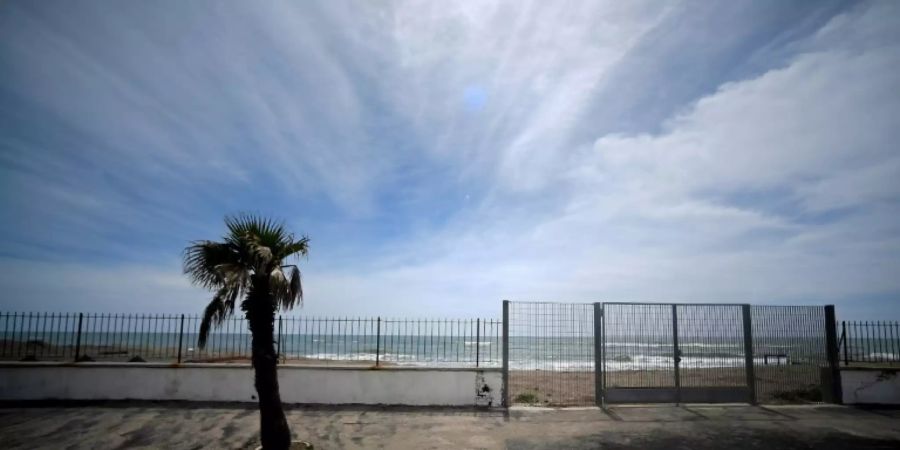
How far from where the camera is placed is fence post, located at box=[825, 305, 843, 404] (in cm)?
1254

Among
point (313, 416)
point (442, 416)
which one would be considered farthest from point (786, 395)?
point (313, 416)

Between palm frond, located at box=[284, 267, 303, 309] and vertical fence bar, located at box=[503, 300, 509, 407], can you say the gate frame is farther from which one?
palm frond, located at box=[284, 267, 303, 309]

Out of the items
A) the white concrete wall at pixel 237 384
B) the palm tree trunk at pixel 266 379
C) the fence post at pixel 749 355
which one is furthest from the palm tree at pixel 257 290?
the fence post at pixel 749 355

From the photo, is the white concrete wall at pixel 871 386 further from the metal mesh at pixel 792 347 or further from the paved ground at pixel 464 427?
the paved ground at pixel 464 427

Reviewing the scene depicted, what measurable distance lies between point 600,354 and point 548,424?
8.26 ft

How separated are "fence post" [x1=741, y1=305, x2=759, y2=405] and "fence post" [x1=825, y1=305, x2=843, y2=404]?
211cm

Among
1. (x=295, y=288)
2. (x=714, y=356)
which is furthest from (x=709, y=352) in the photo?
(x=295, y=288)

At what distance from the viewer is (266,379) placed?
26.2 feet

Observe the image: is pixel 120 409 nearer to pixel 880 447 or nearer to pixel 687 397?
pixel 687 397

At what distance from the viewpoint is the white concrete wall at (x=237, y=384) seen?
38.8 ft

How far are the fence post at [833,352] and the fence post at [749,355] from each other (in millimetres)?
2114

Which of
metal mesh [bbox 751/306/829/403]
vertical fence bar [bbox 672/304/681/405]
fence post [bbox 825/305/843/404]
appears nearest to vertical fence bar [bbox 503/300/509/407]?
vertical fence bar [bbox 672/304/681/405]

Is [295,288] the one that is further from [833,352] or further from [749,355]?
[833,352]

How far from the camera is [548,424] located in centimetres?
1037
